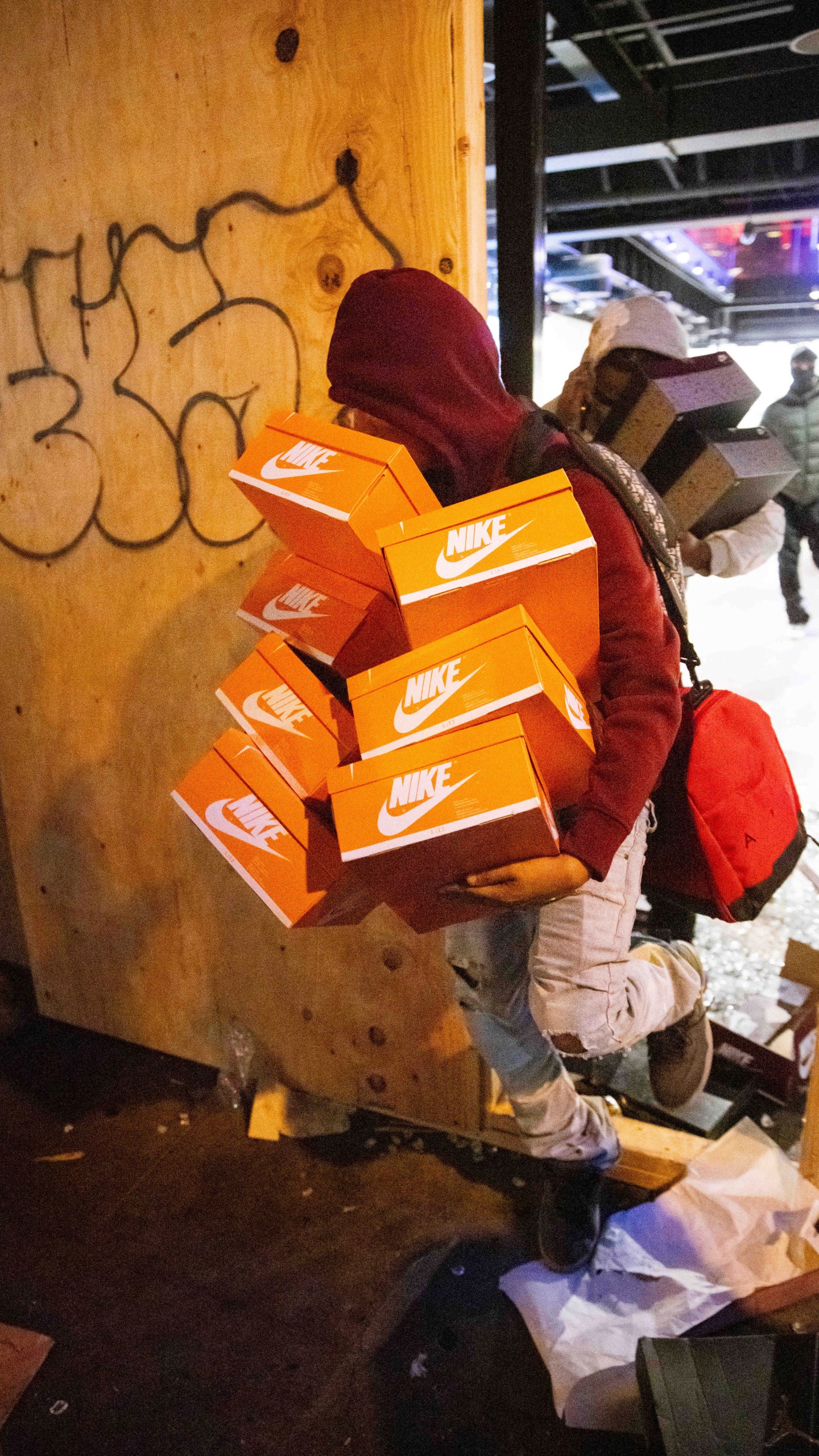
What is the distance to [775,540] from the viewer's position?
2.04 meters

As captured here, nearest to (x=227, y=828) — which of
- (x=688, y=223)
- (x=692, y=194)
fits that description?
(x=692, y=194)

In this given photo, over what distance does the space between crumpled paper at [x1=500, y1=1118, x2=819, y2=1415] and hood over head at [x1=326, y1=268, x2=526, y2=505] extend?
1360 millimetres

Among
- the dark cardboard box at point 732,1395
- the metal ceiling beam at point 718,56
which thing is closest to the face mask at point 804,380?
the metal ceiling beam at point 718,56

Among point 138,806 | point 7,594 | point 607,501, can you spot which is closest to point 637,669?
point 607,501

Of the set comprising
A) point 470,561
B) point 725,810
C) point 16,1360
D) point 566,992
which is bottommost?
point 16,1360

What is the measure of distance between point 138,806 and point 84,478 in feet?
2.53

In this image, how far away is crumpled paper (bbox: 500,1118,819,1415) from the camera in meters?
1.46

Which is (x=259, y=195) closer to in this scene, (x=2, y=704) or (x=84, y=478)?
(x=84, y=478)

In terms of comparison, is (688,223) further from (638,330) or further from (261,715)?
(261,715)

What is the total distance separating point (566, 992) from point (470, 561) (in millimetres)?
678

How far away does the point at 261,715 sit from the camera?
125 cm

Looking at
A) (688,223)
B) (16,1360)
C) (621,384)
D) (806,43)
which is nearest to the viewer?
(16,1360)

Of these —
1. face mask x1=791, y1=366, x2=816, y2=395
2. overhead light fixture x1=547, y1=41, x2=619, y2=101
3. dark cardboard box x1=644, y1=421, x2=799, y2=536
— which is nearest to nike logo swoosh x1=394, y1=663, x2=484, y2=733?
dark cardboard box x1=644, y1=421, x2=799, y2=536

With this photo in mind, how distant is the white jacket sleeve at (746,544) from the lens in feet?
6.53
